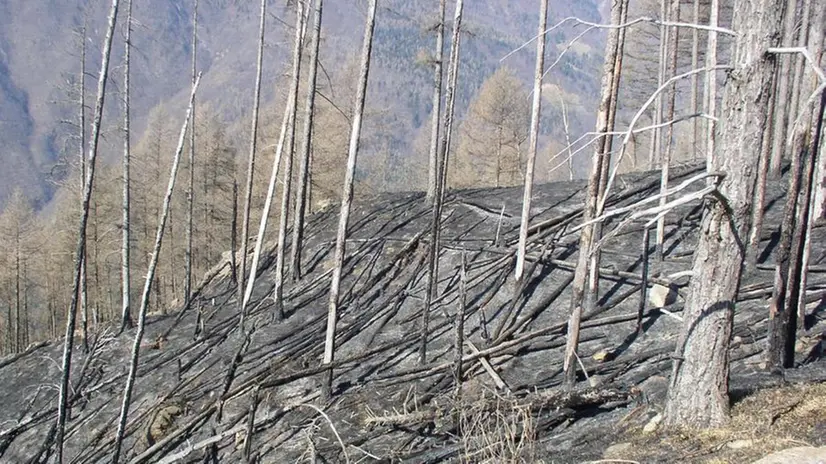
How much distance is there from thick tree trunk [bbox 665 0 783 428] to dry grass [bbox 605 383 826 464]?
0.17 meters

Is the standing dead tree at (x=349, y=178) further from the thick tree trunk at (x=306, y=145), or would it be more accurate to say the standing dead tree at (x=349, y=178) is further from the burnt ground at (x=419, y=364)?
the thick tree trunk at (x=306, y=145)

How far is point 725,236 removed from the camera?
177 inches

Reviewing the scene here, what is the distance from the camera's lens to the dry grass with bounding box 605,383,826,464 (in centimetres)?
425

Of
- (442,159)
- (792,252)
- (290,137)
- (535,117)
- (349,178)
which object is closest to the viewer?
(792,252)

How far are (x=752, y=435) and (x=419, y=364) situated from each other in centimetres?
564

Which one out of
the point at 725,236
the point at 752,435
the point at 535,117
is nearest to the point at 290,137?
the point at 535,117

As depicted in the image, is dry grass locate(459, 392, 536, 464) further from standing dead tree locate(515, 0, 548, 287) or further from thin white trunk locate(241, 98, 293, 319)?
thin white trunk locate(241, 98, 293, 319)

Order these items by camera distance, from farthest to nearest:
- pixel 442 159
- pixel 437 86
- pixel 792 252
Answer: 1. pixel 437 86
2. pixel 442 159
3. pixel 792 252

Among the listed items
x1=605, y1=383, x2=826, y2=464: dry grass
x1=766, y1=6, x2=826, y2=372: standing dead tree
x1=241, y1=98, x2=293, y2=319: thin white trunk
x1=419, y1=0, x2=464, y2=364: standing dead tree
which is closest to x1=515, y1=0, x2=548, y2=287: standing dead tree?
x1=419, y1=0, x2=464, y2=364: standing dead tree

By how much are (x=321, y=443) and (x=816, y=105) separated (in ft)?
22.2

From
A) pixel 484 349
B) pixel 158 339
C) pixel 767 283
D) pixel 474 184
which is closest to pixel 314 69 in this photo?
→ pixel 484 349

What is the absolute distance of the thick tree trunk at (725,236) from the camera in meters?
4.29

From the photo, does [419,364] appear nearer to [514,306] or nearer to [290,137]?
[514,306]

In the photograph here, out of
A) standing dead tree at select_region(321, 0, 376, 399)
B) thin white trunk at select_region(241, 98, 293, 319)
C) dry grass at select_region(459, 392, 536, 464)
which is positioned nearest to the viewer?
dry grass at select_region(459, 392, 536, 464)
